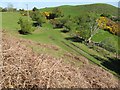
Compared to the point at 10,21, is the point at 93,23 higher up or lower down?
higher up

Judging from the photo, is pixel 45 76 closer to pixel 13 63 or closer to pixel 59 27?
pixel 13 63

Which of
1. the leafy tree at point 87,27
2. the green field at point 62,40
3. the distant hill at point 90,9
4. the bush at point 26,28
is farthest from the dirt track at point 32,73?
the distant hill at point 90,9

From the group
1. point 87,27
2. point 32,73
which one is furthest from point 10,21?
point 32,73

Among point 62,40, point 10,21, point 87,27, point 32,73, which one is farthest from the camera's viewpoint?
point 10,21

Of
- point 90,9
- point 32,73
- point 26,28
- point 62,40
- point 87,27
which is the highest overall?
point 32,73

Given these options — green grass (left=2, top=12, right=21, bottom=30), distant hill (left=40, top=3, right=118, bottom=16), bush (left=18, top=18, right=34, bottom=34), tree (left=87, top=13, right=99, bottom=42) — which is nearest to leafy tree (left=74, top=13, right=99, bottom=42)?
tree (left=87, top=13, right=99, bottom=42)

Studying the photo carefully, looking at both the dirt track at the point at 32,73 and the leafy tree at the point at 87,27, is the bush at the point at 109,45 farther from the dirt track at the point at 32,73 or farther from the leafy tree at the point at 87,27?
the dirt track at the point at 32,73

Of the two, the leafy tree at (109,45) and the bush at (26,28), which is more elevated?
the bush at (26,28)

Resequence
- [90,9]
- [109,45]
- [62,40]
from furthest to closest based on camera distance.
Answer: [90,9] < [109,45] < [62,40]

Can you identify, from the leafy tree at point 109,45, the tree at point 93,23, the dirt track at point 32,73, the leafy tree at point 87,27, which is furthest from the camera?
the tree at point 93,23

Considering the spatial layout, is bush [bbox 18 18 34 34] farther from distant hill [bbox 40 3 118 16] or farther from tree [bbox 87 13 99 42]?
distant hill [bbox 40 3 118 16]

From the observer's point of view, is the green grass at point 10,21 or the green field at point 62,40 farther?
the green grass at point 10,21

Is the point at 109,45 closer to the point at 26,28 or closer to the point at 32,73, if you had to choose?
the point at 26,28

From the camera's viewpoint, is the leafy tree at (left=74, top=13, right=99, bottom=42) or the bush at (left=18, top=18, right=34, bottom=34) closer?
the bush at (left=18, top=18, right=34, bottom=34)
